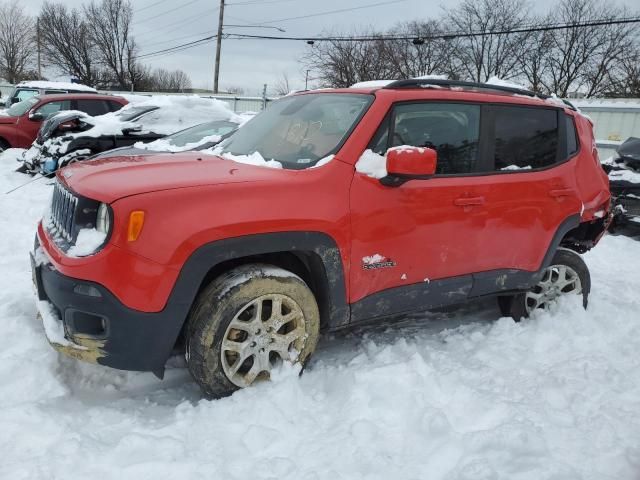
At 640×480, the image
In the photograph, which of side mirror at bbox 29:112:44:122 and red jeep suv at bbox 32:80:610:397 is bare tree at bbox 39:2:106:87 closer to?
side mirror at bbox 29:112:44:122

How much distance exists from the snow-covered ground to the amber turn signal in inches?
37.9

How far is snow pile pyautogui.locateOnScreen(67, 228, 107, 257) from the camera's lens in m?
2.47

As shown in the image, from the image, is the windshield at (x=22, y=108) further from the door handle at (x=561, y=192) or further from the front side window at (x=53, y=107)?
the door handle at (x=561, y=192)

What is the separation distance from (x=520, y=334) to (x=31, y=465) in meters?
3.17

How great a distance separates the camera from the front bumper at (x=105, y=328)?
2.44m

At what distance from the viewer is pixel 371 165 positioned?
3016 mm

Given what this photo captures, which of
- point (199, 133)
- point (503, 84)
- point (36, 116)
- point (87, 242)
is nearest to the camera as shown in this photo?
point (87, 242)

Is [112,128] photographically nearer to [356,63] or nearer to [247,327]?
[247,327]

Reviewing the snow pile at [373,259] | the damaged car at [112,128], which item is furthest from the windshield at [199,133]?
the snow pile at [373,259]

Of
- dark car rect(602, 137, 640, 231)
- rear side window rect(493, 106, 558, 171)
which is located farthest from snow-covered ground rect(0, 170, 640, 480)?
dark car rect(602, 137, 640, 231)

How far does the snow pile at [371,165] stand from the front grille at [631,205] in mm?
6205

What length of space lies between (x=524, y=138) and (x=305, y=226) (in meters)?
1.99

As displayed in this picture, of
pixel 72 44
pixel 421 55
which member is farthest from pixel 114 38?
pixel 421 55

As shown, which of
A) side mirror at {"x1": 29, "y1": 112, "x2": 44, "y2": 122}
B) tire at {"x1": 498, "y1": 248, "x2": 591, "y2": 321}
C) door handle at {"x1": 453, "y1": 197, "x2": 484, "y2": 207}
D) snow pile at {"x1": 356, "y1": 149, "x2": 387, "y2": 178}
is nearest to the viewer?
snow pile at {"x1": 356, "y1": 149, "x2": 387, "y2": 178}
